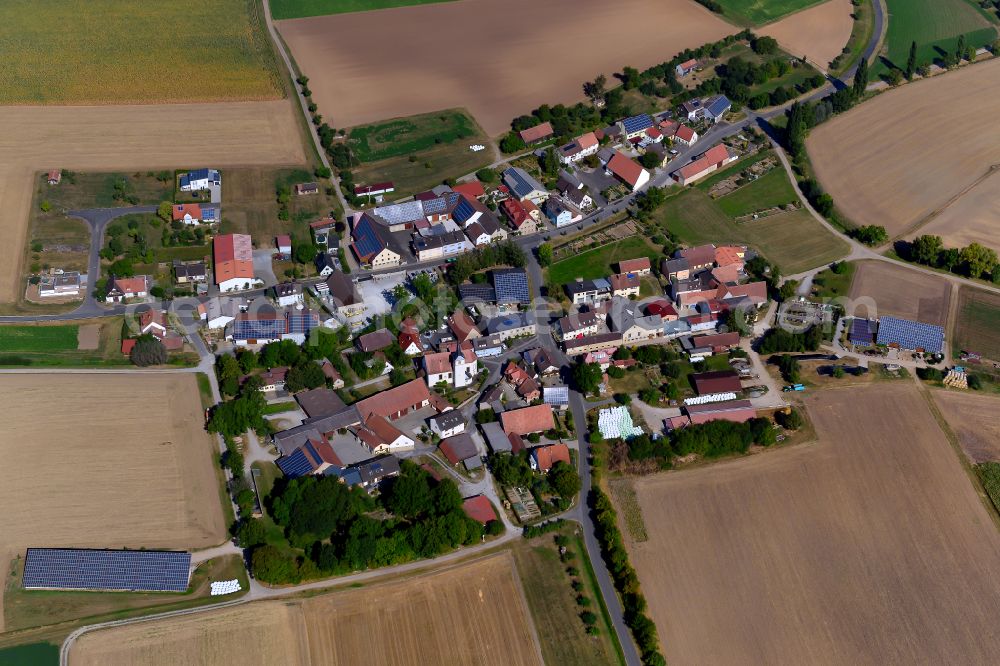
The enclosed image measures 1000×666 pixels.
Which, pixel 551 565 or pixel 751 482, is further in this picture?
pixel 751 482

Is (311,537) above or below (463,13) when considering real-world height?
below

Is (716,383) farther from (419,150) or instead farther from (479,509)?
(419,150)

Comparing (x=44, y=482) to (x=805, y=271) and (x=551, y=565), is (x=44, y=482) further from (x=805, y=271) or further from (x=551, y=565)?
(x=805, y=271)

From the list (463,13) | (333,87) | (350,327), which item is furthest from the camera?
(463,13)

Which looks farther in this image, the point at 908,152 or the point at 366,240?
the point at 908,152

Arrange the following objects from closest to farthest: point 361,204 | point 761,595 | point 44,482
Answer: point 761,595
point 44,482
point 361,204

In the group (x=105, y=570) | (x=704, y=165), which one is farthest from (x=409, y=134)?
(x=105, y=570)

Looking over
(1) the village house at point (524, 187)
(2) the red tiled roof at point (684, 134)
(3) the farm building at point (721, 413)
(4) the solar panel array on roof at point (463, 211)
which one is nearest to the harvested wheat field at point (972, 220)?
(2) the red tiled roof at point (684, 134)

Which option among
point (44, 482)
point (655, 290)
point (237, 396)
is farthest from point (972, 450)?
point (44, 482)
